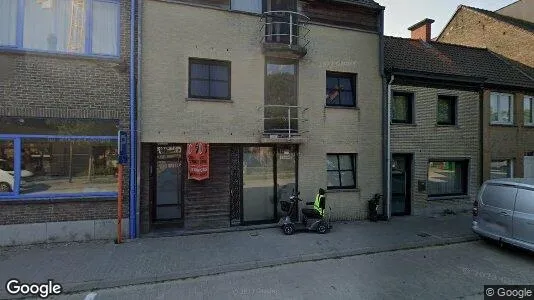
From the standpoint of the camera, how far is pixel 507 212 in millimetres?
7770

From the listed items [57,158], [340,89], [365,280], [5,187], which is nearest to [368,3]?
[340,89]

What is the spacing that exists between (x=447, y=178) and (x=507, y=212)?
4.98 metres

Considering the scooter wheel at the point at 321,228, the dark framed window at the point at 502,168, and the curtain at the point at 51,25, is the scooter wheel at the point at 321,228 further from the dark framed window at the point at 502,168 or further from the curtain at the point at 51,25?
the dark framed window at the point at 502,168

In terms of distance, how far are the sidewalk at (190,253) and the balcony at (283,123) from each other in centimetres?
272

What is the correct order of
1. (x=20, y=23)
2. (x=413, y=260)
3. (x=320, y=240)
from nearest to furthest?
(x=413, y=260), (x=20, y=23), (x=320, y=240)

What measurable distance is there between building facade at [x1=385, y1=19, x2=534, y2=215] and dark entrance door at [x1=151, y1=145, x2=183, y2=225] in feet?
23.8

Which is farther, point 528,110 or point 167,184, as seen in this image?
point 528,110

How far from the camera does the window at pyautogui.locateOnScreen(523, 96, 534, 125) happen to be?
14055 millimetres

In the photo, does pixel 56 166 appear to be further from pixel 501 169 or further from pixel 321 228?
pixel 501 169

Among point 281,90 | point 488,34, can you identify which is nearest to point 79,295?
point 281,90

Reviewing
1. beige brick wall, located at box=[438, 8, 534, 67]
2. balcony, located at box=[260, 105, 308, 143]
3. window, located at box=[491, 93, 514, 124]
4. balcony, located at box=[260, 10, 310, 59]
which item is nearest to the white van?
balcony, located at box=[260, 105, 308, 143]

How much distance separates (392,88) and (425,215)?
15.4 ft

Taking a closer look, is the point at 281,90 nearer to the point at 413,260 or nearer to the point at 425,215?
the point at 413,260

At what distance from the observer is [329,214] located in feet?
34.4
